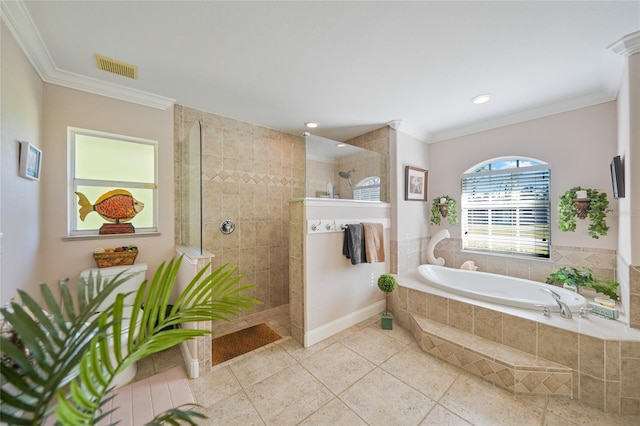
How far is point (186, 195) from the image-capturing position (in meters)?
2.44

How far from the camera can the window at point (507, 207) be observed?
271 cm

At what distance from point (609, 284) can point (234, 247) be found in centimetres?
367

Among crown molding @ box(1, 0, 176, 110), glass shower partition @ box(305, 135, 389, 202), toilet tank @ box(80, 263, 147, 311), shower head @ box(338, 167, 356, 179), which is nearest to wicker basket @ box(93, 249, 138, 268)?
toilet tank @ box(80, 263, 147, 311)

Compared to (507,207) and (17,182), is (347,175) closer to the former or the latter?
(507,207)

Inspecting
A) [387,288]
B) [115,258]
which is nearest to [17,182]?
[115,258]

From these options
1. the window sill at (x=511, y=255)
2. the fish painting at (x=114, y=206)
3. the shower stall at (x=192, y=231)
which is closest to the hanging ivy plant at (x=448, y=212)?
the window sill at (x=511, y=255)

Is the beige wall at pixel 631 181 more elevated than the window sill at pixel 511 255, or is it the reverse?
the beige wall at pixel 631 181

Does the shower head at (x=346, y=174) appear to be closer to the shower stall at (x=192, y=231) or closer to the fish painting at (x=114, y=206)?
the shower stall at (x=192, y=231)

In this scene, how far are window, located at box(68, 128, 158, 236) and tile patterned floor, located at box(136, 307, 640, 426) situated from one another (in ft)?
4.30

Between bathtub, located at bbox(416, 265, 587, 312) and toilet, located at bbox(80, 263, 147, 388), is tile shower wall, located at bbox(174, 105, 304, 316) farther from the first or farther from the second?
bathtub, located at bbox(416, 265, 587, 312)

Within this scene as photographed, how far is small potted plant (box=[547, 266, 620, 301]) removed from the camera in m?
2.09

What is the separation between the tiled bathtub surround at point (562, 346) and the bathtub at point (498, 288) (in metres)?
0.09

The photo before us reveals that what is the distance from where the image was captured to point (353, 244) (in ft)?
8.34

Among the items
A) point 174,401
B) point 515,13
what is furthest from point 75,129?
point 515,13
